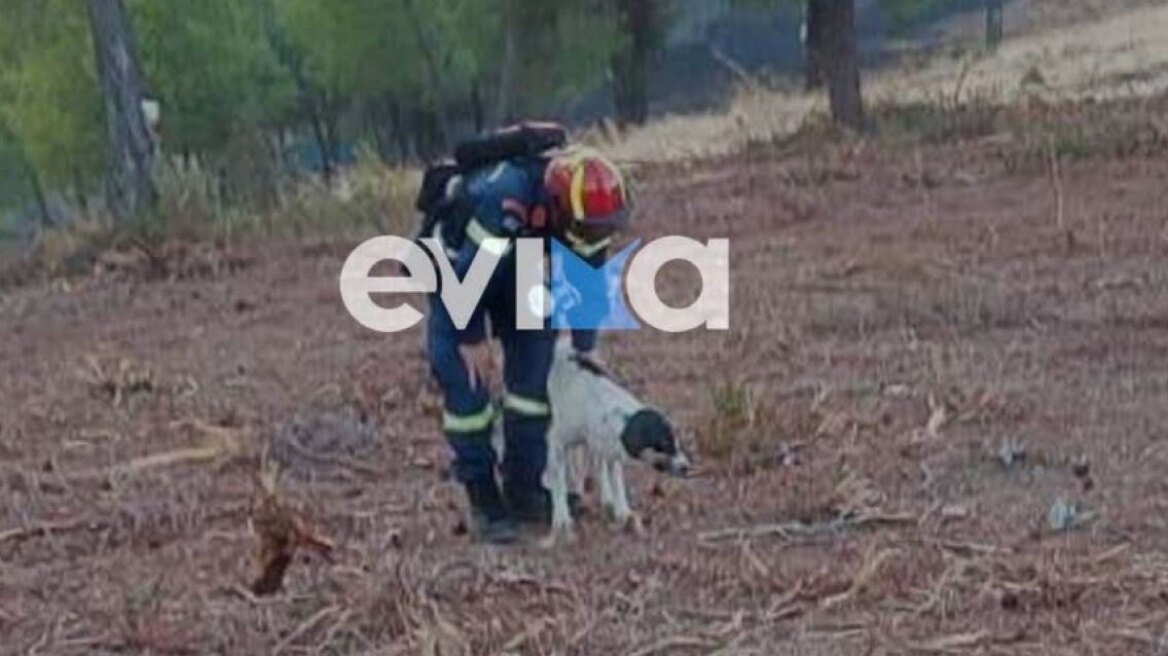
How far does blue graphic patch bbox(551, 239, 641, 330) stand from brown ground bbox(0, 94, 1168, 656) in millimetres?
573

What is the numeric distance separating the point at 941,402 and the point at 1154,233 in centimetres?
420

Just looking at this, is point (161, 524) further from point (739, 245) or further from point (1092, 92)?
point (1092, 92)

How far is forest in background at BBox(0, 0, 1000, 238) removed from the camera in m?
30.1

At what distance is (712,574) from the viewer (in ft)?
20.4

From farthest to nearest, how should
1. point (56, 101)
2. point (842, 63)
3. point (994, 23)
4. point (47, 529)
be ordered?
point (994, 23), point (56, 101), point (842, 63), point (47, 529)

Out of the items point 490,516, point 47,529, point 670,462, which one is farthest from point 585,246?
point 47,529

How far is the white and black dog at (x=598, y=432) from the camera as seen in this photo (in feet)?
21.0

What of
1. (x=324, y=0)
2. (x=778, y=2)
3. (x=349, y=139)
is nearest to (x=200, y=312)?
(x=778, y=2)

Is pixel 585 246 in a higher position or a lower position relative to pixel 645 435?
higher

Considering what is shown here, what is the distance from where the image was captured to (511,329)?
6625 millimetres

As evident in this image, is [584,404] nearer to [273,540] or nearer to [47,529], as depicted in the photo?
[273,540]

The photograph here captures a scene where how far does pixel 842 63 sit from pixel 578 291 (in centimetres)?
1392

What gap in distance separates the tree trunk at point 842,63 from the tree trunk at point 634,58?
1011 centimetres

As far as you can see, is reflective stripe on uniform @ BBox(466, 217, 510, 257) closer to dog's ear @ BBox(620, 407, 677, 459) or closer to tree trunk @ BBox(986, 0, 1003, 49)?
dog's ear @ BBox(620, 407, 677, 459)
